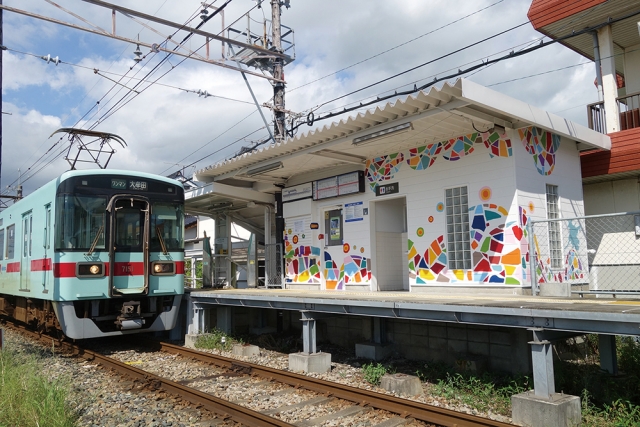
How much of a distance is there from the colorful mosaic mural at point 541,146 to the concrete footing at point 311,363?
523 centimetres

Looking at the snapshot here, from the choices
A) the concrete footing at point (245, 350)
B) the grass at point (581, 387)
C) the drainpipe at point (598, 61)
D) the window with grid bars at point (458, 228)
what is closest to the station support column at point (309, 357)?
the grass at point (581, 387)

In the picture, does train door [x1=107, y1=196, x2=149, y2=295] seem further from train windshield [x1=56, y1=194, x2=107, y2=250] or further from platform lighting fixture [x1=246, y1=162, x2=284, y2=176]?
platform lighting fixture [x1=246, y1=162, x2=284, y2=176]

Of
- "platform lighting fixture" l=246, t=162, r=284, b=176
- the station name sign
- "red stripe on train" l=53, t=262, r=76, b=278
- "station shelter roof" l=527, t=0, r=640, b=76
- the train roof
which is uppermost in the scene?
"station shelter roof" l=527, t=0, r=640, b=76

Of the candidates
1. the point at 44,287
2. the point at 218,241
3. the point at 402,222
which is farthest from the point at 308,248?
the point at 44,287

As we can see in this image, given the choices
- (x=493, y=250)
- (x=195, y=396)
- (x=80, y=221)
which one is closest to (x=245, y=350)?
(x=195, y=396)

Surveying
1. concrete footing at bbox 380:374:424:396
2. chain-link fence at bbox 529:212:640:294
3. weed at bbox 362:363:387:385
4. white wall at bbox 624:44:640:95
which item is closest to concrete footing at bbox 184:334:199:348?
weed at bbox 362:363:387:385

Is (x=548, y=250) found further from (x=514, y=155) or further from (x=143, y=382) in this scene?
(x=143, y=382)

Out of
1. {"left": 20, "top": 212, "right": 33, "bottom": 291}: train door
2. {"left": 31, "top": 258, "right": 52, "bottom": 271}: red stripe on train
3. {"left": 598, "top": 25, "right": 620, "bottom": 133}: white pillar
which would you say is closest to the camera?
{"left": 31, "top": 258, "right": 52, "bottom": 271}: red stripe on train

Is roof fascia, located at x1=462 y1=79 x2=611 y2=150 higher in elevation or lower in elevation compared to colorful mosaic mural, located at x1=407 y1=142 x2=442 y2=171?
higher

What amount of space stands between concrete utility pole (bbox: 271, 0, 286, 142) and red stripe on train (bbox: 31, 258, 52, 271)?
868 cm

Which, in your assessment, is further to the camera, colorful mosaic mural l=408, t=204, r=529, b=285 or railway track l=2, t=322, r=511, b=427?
colorful mosaic mural l=408, t=204, r=529, b=285

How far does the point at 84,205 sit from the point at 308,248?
222 inches

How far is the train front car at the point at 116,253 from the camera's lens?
961 centimetres

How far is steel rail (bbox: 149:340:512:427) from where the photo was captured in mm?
5498
